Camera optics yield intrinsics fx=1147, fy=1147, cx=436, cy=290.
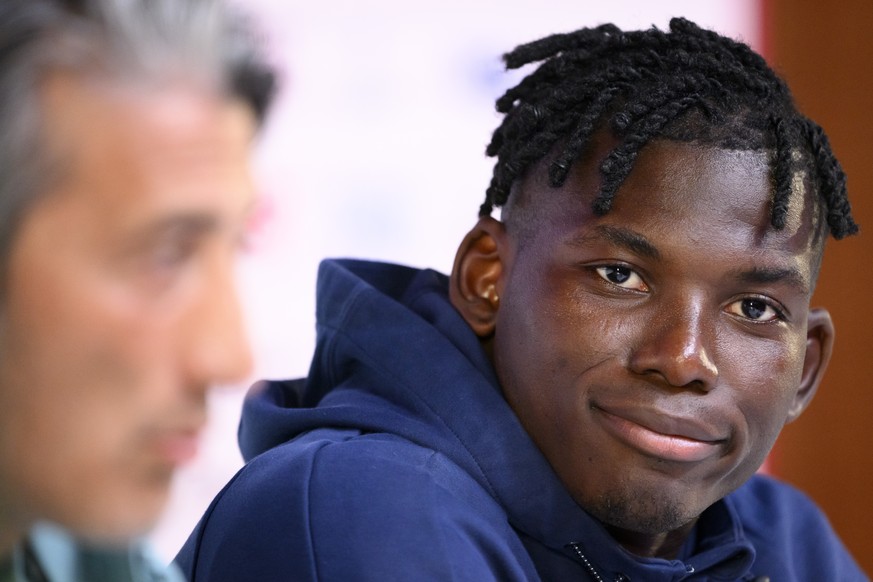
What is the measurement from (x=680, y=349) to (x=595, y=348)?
0.09 meters

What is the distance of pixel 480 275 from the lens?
1.36 metres

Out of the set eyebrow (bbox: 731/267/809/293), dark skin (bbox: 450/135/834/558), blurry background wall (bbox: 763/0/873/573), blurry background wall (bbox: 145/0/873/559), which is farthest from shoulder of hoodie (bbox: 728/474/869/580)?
blurry background wall (bbox: 763/0/873/573)

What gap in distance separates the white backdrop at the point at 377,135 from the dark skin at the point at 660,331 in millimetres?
655

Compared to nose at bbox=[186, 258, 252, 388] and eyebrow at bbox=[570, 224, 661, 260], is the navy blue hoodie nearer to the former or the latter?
eyebrow at bbox=[570, 224, 661, 260]

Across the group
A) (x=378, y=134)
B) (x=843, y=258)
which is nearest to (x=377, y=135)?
(x=378, y=134)

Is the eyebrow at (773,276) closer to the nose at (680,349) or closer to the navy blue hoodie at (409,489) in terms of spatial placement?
the nose at (680,349)

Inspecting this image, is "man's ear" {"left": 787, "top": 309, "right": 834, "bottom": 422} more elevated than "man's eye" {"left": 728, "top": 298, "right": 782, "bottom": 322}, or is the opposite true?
"man's eye" {"left": 728, "top": 298, "right": 782, "bottom": 322}

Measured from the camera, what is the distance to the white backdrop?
1.93m

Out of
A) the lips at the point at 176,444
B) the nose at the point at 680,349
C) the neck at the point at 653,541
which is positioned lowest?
the neck at the point at 653,541

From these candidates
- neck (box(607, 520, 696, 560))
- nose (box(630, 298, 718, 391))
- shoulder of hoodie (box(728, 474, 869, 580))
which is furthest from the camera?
shoulder of hoodie (box(728, 474, 869, 580))

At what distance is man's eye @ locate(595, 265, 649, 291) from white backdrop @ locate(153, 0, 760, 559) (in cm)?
69

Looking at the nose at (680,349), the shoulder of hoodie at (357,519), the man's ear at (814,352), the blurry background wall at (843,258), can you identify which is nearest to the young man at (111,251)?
the shoulder of hoodie at (357,519)

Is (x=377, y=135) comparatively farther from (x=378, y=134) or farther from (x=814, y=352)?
→ (x=814, y=352)

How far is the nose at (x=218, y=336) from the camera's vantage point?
1.90ft
